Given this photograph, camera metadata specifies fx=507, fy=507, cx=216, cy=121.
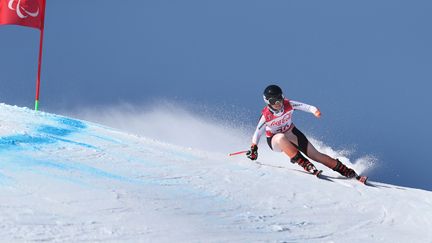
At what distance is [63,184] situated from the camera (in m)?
3.76

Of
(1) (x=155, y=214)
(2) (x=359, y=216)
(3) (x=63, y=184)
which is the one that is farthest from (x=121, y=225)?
(2) (x=359, y=216)

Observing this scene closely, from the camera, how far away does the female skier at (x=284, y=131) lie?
634cm

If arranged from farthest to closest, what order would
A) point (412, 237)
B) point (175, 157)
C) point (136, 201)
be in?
1. point (175, 157)
2. point (412, 237)
3. point (136, 201)

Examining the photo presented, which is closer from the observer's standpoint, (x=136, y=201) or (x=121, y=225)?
(x=121, y=225)

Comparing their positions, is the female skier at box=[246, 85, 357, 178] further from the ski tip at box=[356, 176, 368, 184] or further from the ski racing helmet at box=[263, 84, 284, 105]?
the ski tip at box=[356, 176, 368, 184]

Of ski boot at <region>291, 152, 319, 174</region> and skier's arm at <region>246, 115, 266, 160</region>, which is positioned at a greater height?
skier's arm at <region>246, 115, 266, 160</region>

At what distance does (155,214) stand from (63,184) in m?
0.85

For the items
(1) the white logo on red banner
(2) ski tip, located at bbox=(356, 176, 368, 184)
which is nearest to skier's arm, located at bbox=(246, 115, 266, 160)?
(2) ski tip, located at bbox=(356, 176, 368, 184)

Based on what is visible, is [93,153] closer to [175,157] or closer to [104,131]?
[175,157]

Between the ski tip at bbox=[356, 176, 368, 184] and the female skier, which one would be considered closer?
the ski tip at bbox=[356, 176, 368, 184]

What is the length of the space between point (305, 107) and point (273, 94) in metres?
0.50

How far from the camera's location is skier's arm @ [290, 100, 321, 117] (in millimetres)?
6461

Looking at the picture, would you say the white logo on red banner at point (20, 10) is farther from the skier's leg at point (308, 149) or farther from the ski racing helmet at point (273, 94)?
the skier's leg at point (308, 149)

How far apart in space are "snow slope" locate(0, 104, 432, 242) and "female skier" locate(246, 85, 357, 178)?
0.36m
